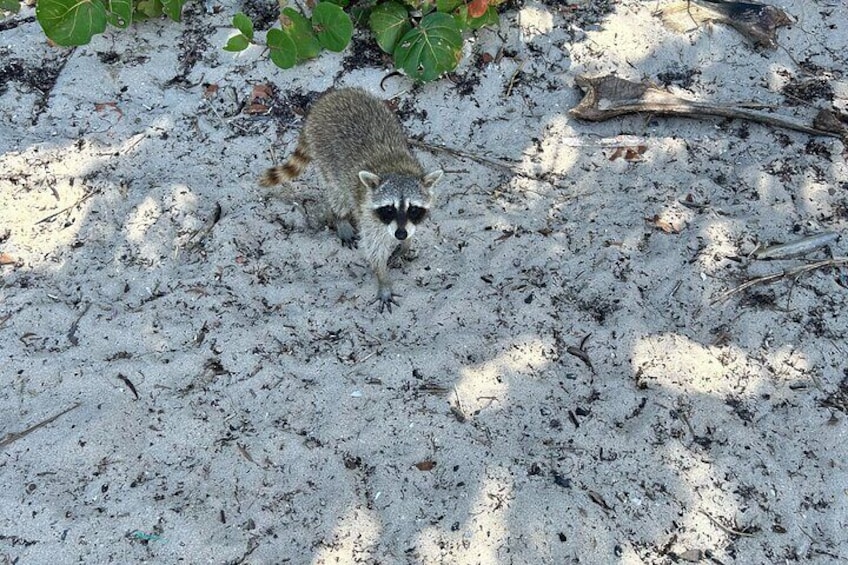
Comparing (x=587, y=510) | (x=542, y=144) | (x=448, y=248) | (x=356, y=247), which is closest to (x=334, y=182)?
(x=356, y=247)

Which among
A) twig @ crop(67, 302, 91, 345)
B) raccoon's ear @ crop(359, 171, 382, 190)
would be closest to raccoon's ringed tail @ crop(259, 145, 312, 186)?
raccoon's ear @ crop(359, 171, 382, 190)

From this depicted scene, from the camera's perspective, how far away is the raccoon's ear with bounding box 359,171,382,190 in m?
4.05

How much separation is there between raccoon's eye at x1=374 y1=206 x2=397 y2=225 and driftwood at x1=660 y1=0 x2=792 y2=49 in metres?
3.16

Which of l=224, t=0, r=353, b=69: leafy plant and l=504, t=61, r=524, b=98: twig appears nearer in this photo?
l=224, t=0, r=353, b=69: leafy plant

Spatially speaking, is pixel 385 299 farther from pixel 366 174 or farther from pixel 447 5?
pixel 447 5

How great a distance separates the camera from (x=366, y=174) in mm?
4039

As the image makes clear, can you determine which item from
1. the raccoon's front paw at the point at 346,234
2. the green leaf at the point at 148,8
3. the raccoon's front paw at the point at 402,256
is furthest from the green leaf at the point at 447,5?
the green leaf at the point at 148,8

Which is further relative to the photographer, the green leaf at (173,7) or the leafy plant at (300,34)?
the green leaf at (173,7)

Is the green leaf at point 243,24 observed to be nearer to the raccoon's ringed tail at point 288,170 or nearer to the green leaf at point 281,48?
the green leaf at point 281,48

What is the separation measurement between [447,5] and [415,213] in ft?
6.60

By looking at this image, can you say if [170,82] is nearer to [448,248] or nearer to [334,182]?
[334,182]

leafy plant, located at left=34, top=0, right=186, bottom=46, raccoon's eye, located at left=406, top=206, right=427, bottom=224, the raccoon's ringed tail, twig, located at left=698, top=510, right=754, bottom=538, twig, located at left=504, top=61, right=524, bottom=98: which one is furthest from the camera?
twig, located at left=504, top=61, right=524, bottom=98

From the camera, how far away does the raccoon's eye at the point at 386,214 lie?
4.00 m

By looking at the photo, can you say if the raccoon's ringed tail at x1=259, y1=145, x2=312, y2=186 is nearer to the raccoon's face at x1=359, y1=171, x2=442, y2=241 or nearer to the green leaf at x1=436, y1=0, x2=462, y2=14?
the raccoon's face at x1=359, y1=171, x2=442, y2=241
